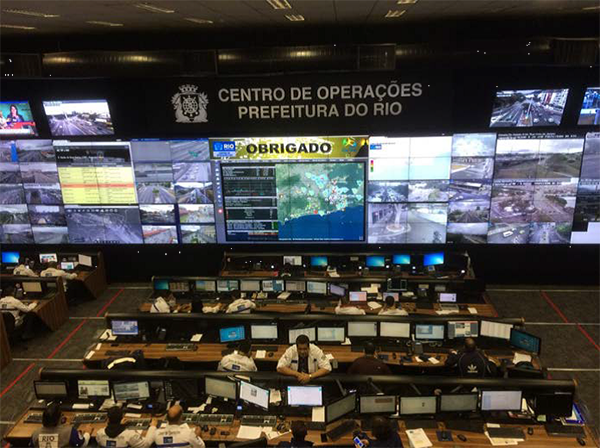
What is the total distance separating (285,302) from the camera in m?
7.87

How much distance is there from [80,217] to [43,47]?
3.30 metres

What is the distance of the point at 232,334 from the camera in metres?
6.58

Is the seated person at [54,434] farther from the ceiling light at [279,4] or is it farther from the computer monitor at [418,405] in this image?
the ceiling light at [279,4]

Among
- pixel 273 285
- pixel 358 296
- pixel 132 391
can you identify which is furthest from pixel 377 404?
pixel 273 285

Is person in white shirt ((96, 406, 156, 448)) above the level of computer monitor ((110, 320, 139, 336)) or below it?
below

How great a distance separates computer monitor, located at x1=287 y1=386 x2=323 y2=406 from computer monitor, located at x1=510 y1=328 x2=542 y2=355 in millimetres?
2783

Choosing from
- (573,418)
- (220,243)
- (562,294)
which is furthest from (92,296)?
(562,294)

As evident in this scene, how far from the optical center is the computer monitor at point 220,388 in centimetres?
514

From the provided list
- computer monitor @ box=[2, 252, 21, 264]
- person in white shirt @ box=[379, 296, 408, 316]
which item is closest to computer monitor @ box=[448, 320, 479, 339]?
person in white shirt @ box=[379, 296, 408, 316]

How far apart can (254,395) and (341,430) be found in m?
0.98

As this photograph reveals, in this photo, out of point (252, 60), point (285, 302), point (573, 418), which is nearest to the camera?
point (573, 418)

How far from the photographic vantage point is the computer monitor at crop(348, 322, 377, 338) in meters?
6.48

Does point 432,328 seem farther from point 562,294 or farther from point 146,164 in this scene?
point 146,164

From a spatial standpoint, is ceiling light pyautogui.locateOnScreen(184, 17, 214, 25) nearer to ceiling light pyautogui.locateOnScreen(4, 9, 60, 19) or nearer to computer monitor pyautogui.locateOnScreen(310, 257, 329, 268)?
ceiling light pyautogui.locateOnScreen(4, 9, 60, 19)
